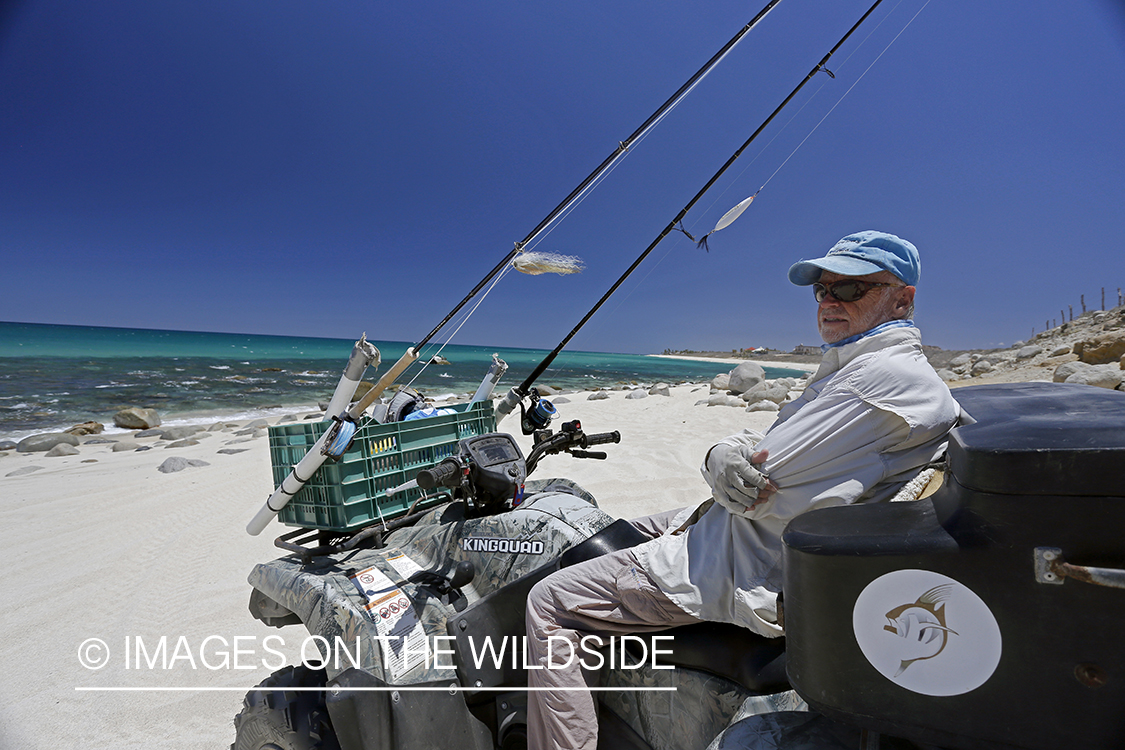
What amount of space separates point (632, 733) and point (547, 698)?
310 mm

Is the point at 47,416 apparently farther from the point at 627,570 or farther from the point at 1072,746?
the point at 1072,746

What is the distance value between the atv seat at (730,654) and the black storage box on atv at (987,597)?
14.5 inches

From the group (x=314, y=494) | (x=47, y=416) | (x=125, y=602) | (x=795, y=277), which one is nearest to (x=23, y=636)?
(x=125, y=602)

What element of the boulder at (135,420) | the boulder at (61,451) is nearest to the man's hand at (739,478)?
the boulder at (61,451)

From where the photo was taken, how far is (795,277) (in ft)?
5.53

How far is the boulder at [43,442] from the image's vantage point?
35.1 ft

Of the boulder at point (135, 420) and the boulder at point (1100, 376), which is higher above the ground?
the boulder at point (1100, 376)

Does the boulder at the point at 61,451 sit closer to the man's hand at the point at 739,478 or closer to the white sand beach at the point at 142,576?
the white sand beach at the point at 142,576

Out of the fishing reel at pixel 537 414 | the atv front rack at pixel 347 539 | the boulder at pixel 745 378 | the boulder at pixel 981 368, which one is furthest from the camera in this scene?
the boulder at pixel 981 368

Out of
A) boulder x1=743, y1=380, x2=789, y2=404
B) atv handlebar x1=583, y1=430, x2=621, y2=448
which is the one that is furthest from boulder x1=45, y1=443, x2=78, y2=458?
boulder x1=743, y1=380, x2=789, y2=404

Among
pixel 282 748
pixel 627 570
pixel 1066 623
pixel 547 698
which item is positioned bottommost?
pixel 282 748

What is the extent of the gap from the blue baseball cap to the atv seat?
1040 millimetres

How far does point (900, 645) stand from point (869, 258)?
3.46 ft

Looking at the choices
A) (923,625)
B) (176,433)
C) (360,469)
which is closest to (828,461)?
(923,625)
